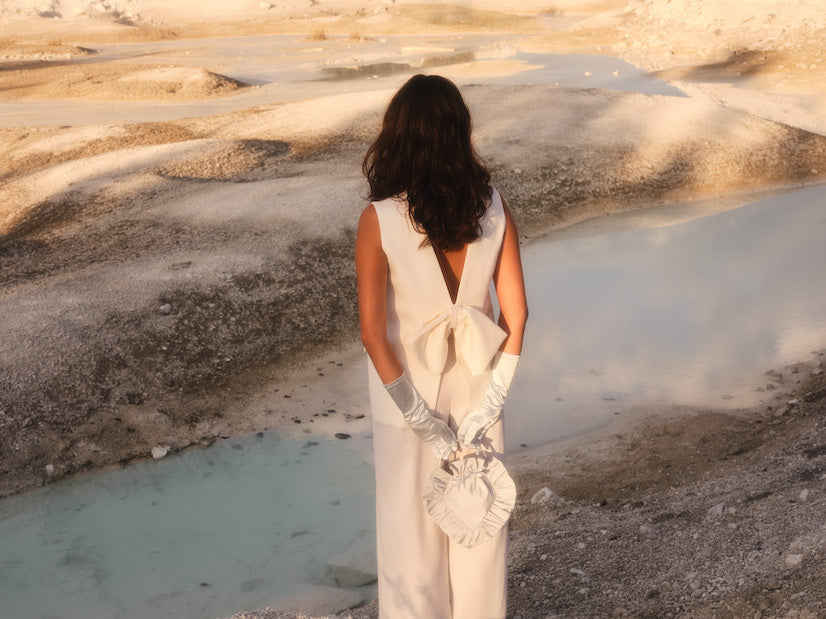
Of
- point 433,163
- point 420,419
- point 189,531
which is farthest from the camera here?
point 189,531

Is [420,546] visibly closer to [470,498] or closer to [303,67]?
[470,498]

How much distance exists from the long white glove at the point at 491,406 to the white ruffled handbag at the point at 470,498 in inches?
3.6

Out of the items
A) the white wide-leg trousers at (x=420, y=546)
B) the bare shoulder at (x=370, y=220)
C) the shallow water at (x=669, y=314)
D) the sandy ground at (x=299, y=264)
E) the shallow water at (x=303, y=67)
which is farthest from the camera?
the shallow water at (x=303, y=67)

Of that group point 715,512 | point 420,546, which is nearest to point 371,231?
point 420,546

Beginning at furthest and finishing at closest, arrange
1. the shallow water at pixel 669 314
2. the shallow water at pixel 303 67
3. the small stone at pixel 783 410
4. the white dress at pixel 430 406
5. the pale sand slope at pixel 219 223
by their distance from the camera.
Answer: the shallow water at pixel 303 67, the shallow water at pixel 669 314, the pale sand slope at pixel 219 223, the small stone at pixel 783 410, the white dress at pixel 430 406

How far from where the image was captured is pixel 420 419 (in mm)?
2797

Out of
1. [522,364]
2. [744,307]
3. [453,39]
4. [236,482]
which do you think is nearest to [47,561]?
[236,482]

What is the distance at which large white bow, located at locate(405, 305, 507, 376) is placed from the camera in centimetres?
282

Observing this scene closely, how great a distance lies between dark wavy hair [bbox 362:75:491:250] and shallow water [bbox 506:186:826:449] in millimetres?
4086

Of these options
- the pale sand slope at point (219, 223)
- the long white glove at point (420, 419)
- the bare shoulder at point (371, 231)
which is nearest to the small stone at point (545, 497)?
the pale sand slope at point (219, 223)

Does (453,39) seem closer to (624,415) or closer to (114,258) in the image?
(114,258)

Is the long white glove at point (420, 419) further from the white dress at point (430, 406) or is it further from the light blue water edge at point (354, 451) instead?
the light blue water edge at point (354, 451)

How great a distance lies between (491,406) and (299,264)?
633cm

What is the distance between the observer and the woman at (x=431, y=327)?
2627 mm
